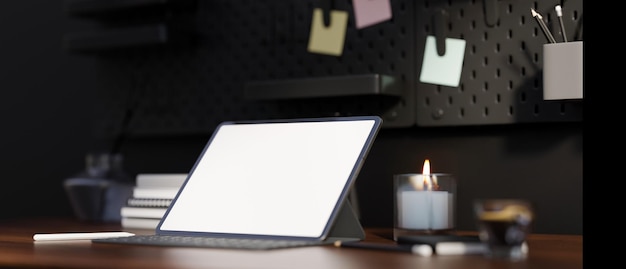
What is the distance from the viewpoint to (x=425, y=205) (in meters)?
1.18

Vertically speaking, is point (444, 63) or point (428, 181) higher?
point (444, 63)

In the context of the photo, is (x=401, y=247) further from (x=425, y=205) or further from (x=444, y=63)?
(x=444, y=63)

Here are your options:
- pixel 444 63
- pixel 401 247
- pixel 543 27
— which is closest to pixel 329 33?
pixel 444 63

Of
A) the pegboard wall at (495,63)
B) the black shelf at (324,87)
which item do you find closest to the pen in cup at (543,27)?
the pegboard wall at (495,63)

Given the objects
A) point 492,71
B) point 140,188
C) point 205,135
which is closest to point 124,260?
point 140,188

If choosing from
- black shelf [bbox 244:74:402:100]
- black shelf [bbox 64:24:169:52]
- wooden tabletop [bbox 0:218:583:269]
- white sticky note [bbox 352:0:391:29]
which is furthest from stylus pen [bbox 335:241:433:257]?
black shelf [bbox 64:24:169:52]

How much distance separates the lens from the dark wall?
1.43 m

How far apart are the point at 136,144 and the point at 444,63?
766 millimetres

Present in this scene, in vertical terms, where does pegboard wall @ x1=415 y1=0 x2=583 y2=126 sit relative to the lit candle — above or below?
above

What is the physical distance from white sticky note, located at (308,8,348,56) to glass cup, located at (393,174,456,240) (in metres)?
0.47

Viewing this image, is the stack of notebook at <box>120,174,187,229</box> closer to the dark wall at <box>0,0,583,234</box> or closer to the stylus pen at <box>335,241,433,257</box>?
the dark wall at <box>0,0,583,234</box>

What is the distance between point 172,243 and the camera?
1.15 metres

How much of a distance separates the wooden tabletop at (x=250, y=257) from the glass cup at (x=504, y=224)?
0.06 feet

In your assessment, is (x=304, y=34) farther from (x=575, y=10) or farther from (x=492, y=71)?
(x=575, y=10)
